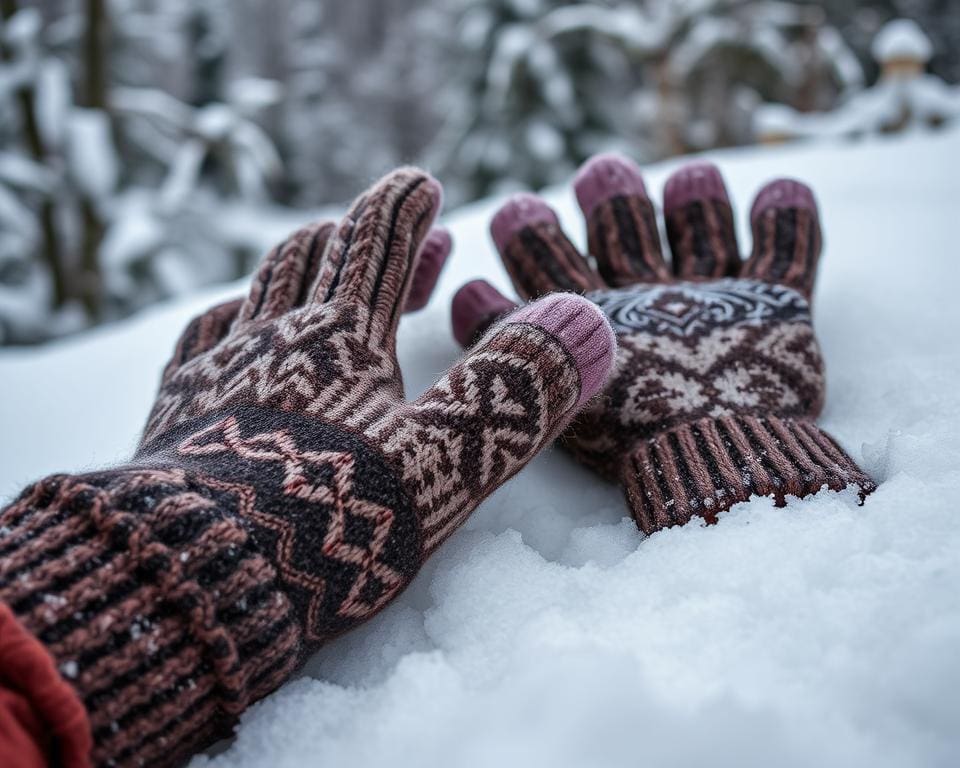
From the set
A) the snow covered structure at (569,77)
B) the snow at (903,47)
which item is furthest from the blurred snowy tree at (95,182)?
the snow at (903,47)

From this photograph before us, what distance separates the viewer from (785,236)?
932 millimetres

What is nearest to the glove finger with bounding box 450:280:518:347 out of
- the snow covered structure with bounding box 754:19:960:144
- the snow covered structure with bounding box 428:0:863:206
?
the snow covered structure with bounding box 754:19:960:144

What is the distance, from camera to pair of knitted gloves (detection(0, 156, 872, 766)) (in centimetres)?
42

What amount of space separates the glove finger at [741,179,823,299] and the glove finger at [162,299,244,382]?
0.65 m

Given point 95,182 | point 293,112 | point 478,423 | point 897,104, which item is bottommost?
point 897,104

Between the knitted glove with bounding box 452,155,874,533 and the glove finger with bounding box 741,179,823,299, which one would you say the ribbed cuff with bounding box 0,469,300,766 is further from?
the glove finger with bounding box 741,179,823,299

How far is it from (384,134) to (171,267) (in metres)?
10.0

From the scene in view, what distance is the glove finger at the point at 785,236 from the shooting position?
0.89 metres

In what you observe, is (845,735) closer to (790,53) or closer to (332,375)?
(332,375)

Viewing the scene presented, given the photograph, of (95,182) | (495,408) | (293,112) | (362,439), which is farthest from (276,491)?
(293,112)

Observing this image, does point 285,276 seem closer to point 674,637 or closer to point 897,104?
point 674,637

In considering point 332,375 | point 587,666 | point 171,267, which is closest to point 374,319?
point 332,375

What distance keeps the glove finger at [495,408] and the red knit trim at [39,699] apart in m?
0.25

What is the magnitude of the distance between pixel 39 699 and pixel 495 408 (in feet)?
1.19
